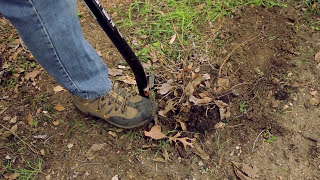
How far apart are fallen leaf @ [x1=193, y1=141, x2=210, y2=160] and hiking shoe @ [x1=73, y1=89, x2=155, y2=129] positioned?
1.03 feet

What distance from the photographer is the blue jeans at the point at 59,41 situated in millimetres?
1368

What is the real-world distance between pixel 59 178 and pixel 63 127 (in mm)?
333

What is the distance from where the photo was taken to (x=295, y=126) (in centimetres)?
210

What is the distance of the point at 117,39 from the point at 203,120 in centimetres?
73

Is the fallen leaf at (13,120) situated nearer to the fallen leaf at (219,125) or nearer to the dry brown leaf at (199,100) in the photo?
the dry brown leaf at (199,100)

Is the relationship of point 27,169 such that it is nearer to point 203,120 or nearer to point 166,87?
point 166,87

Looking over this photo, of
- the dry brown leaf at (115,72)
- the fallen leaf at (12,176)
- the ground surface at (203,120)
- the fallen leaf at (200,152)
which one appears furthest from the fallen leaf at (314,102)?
the fallen leaf at (12,176)

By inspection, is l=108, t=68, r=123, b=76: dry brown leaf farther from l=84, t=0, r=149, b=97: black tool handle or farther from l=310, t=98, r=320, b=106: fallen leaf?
l=310, t=98, r=320, b=106: fallen leaf

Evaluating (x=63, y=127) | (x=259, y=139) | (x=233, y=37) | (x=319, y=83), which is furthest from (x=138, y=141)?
(x=319, y=83)

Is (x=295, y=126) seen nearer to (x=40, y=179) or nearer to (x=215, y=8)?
(x=215, y=8)

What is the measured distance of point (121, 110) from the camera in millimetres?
2100

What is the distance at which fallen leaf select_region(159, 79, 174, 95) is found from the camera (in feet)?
7.30

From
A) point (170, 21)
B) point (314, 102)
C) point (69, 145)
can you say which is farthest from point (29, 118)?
point (314, 102)

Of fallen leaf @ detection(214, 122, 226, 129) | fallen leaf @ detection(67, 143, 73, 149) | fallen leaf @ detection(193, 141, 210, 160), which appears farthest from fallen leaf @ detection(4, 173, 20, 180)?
fallen leaf @ detection(214, 122, 226, 129)
